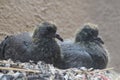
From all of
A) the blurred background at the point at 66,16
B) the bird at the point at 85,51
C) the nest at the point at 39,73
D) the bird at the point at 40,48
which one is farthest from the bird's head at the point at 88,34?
the blurred background at the point at 66,16

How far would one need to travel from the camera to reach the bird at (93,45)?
6.88 ft

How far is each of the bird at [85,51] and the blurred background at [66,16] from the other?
5.73 ft

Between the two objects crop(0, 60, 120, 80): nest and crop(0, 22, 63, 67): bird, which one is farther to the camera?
crop(0, 22, 63, 67): bird

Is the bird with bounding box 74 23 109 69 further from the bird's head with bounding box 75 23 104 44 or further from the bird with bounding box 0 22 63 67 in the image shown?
the bird with bounding box 0 22 63 67

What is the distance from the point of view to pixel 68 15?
5.00 meters

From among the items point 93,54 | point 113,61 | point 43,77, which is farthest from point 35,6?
point 43,77

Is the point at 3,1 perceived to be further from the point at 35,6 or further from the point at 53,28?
the point at 53,28

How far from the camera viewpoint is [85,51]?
2.09m

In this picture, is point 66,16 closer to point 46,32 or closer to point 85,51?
point 85,51

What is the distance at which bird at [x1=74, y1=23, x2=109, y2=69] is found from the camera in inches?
82.6

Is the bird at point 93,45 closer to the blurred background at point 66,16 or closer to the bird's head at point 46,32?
the bird's head at point 46,32

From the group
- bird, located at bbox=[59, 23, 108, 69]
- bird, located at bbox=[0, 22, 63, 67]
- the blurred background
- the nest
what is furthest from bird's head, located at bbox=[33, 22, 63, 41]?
the blurred background

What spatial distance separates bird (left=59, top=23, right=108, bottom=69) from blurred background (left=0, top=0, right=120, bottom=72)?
1.75 m

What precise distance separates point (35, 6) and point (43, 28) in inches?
106
